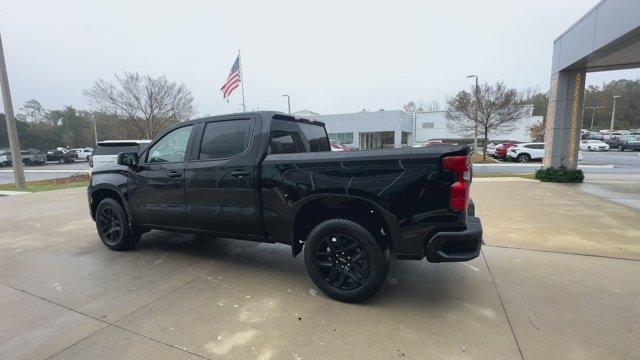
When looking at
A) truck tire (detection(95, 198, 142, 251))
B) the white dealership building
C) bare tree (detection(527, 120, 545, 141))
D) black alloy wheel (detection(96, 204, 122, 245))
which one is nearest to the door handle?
truck tire (detection(95, 198, 142, 251))

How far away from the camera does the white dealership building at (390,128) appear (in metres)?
44.3

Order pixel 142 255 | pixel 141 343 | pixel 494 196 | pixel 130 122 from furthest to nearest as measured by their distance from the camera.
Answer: pixel 130 122
pixel 494 196
pixel 142 255
pixel 141 343

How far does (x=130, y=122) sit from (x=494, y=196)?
26.8m

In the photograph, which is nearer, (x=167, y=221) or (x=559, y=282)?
(x=559, y=282)

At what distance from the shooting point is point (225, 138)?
12.7 ft

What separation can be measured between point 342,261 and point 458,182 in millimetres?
1303

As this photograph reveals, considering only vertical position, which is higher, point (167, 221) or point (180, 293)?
point (167, 221)

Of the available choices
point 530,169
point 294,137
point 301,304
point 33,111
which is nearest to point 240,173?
point 294,137

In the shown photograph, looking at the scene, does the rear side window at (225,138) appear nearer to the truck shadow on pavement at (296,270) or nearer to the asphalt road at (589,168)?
the truck shadow on pavement at (296,270)

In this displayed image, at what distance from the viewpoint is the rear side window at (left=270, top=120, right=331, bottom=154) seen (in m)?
3.69

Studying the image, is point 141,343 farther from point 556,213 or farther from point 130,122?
point 130,122

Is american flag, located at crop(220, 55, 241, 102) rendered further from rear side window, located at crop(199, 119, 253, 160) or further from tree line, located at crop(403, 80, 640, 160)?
tree line, located at crop(403, 80, 640, 160)

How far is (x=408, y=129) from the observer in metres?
48.3

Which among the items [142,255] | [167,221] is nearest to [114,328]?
[167,221]
